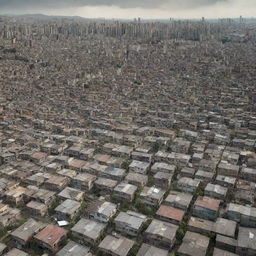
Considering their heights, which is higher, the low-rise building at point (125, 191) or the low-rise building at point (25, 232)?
the low-rise building at point (125, 191)

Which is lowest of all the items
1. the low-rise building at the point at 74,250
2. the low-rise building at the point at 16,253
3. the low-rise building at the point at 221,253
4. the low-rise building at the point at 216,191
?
the low-rise building at the point at 16,253

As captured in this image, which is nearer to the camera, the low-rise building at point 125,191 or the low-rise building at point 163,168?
the low-rise building at point 125,191

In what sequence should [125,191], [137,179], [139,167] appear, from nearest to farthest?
[125,191] → [137,179] → [139,167]

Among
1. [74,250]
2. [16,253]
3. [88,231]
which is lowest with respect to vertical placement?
[16,253]

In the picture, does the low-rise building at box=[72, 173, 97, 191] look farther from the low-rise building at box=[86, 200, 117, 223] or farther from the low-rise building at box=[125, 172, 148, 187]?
the low-rise building at box=[125, 172, 148, 187]

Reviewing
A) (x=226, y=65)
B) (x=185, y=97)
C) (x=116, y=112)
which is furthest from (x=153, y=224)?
(x=226, y=65)

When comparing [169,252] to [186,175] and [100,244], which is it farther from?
[186,175]

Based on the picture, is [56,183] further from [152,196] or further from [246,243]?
[246,243]

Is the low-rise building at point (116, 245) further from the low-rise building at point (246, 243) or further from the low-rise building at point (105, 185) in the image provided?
the low-rise building at point (246, 243)

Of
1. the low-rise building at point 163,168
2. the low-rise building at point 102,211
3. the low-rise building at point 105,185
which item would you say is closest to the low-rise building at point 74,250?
the low-rise building at point 102,211

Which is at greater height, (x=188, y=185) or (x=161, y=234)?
(x=188, y=185)

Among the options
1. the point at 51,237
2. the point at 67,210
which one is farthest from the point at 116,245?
the point at 67,210

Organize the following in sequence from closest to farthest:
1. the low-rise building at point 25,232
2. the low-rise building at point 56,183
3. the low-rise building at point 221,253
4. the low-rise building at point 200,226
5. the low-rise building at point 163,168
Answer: the low-rise building at point 221,253, the low-rise building at point 25,232, the low-rise building at point 200,226, the low-rise building at point 56,183, the low-rise building at point 163,168
